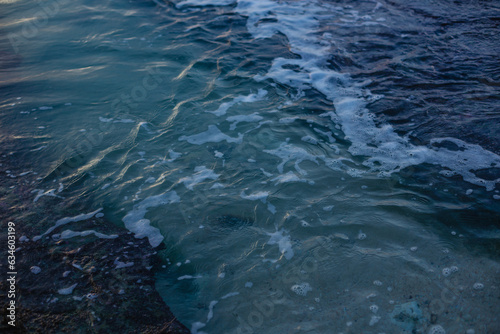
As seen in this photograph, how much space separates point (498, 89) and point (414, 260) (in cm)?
365

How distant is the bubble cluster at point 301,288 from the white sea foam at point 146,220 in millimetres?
1521

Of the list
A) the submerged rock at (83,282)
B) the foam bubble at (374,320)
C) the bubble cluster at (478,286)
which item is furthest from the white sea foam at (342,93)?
the submerged rock at (83,282)

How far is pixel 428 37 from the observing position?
6.61 m

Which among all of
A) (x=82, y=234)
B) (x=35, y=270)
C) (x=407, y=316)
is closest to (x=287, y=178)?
(x=407, y=316)

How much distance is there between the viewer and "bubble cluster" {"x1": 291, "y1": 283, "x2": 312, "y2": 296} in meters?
3.06

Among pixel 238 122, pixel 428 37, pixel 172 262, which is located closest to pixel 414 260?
pixel 172 262

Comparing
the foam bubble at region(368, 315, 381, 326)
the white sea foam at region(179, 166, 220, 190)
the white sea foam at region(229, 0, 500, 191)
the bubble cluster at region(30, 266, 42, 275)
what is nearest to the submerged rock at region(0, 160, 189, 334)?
the bubble cluster at region(30, 266, 42, 275)

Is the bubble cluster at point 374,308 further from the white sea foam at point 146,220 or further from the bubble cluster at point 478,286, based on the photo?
the white sea foam at point 146,220

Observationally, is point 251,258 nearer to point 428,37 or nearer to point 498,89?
point 498,89

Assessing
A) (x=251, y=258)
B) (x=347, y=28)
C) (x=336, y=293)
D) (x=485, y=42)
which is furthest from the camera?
(x=347, y=28)

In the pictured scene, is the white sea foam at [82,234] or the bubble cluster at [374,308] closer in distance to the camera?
the bubble cluster at [374,308]

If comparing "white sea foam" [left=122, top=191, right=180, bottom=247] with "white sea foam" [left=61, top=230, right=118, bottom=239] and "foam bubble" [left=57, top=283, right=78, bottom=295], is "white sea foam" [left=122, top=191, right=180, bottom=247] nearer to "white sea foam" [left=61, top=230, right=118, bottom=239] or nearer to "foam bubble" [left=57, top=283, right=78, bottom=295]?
"white sea foam" [left=61, top=230, right=118, bottom=239]

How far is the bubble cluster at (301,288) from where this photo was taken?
3062 millimetres

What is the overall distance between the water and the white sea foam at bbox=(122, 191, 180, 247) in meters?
0.02
